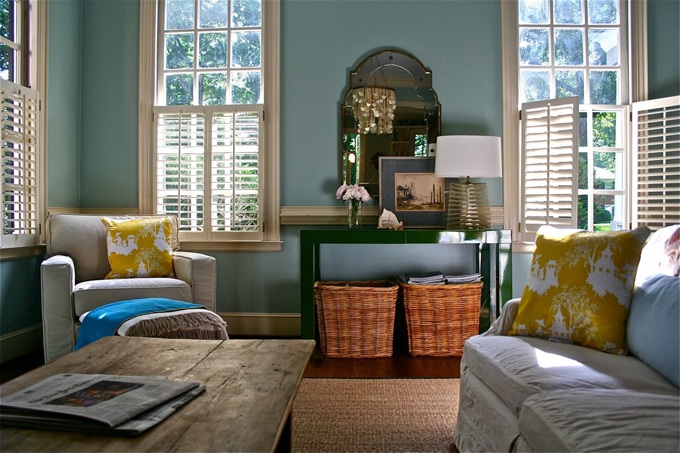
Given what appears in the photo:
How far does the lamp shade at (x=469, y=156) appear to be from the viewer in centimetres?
338

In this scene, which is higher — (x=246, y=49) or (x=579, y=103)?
(x=246, y=49)

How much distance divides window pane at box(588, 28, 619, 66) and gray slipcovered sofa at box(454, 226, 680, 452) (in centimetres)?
255

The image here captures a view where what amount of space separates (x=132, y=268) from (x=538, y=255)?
2.36 m

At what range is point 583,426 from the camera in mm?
1135

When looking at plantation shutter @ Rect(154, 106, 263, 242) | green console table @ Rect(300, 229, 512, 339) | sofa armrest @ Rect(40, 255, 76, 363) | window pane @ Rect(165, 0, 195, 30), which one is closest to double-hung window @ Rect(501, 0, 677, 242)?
green console table @ Rect(300, 229, 512, 339)

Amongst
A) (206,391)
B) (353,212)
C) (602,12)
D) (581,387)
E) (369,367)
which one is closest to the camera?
(206,391)

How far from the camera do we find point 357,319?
3.27 m

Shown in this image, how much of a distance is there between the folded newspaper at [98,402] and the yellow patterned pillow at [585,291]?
1.25 m

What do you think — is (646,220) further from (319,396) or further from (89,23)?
(89,23)

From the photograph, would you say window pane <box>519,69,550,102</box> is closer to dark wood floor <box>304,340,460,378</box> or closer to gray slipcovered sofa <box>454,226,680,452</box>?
dark wood floor <box>304,340,460,378</box>

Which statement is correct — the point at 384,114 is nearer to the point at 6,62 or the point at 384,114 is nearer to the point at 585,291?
the point at 585,291

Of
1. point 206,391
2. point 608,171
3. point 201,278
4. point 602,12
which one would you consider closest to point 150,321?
point 201,278

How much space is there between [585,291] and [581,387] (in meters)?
0.52

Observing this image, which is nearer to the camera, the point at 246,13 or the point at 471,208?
the point at 471,208
